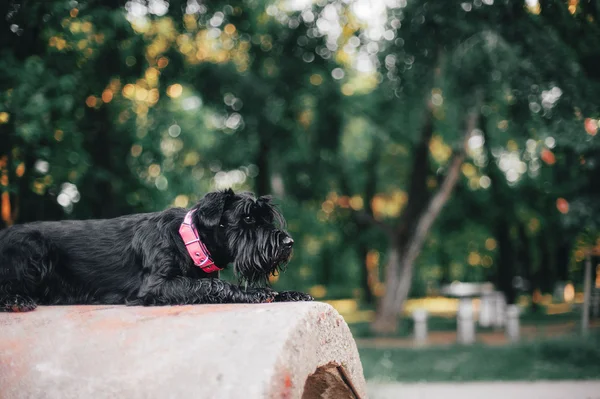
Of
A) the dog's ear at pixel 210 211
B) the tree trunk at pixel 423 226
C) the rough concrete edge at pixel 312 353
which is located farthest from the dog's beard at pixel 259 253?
the tree trunk at pixel 423 226

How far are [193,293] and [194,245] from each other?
368mm

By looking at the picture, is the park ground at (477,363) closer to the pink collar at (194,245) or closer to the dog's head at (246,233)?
the dog's head at (246,233)

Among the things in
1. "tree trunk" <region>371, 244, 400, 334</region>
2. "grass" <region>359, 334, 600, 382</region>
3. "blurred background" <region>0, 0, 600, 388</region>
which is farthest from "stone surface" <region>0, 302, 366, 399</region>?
"tree trunk" <region>371, 244, 400, 334</region>

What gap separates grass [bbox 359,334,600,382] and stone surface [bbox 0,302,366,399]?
8061 millimetres

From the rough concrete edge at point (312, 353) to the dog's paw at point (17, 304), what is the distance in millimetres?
2025

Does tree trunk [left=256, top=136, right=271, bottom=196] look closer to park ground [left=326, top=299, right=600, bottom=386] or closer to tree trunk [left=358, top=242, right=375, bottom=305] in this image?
park ground [left=326, top=299, right=600, bottom=386]

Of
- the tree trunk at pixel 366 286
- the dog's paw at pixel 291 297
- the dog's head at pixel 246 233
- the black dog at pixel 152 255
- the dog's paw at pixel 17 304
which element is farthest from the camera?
the tree trunk at pixel 366 286

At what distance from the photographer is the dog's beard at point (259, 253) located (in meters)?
4.96

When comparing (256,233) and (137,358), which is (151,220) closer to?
(256,233)

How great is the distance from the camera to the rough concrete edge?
3307 mm

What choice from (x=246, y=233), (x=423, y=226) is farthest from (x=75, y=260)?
(x=423, y=226)

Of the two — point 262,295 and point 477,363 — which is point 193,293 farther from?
point 477,363

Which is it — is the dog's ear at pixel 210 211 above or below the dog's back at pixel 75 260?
above

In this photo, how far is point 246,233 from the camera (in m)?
5.02
